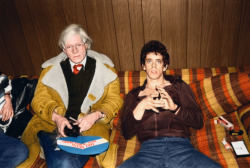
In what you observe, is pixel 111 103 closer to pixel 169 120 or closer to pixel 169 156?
pixel 169 120

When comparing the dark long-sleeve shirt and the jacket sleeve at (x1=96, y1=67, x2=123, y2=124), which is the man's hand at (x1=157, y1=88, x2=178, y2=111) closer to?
the dark long-sleeve shirt

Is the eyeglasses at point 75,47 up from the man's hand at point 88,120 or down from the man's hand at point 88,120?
up

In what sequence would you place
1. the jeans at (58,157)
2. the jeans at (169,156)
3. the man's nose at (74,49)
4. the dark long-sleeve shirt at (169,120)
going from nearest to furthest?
1. the jeans at (169,156)
2. the jeans at (58,157)
3. the dark long-sleeve shirt at (169,120)
4. the man's nose at (74,49)

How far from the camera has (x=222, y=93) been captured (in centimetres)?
212

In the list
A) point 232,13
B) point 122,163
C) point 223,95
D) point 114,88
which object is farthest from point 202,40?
point 122,163

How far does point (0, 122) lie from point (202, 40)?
2.41 metres

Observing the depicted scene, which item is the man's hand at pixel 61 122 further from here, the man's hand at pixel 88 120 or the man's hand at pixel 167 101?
the man's hand at pixel 167 101

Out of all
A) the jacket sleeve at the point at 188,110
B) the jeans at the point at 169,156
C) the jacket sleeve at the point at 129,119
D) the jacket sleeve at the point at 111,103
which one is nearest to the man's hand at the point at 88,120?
the jacket sleeve at the point at 111,103

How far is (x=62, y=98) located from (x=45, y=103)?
0.18m

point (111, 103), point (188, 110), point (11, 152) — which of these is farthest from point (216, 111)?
point (11, 152)

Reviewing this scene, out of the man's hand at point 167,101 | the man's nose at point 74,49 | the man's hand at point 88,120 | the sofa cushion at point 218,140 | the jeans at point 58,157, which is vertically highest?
the man's nose at point 74,49

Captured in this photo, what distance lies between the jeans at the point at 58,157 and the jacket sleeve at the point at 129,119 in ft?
1.46

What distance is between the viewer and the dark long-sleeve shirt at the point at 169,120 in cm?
196

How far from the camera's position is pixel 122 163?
71.7 inches
